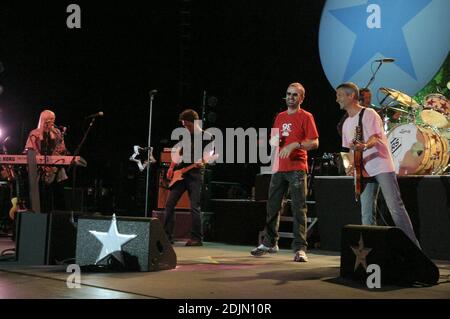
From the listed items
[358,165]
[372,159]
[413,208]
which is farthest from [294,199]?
[413,208]

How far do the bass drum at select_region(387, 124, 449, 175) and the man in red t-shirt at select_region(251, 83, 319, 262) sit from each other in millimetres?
2219

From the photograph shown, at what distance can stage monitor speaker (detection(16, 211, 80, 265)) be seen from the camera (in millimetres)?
6066

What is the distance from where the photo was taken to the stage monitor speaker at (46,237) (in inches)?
239

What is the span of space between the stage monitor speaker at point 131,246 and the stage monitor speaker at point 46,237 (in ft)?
1.30

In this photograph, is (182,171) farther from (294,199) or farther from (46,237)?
(46,237)

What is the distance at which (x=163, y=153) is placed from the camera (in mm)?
10406

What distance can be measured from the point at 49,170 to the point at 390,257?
4825 millimetres

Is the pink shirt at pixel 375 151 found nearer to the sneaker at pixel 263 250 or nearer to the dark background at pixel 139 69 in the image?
the sneaker at pixel 263 250

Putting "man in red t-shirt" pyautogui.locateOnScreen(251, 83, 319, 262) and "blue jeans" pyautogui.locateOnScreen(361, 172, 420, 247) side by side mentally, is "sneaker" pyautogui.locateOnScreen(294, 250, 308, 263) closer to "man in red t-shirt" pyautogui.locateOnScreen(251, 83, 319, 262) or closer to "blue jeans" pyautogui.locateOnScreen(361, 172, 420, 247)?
"man in red t-shirt" pyautogui.locateOnScreen(251, 83, 319, 262)

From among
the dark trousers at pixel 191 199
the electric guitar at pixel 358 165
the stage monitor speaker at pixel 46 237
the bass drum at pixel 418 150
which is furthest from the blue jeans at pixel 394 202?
the dark trousers at pixel 191 199

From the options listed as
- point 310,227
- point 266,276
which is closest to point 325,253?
point 310,227

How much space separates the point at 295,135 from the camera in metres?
6.80

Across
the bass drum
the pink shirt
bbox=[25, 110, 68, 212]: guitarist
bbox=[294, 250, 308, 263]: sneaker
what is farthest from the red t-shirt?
bbox=[25, 110, 68, 212]: guitarist
